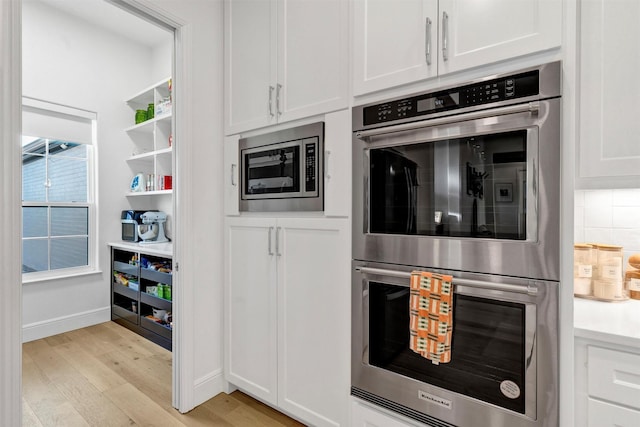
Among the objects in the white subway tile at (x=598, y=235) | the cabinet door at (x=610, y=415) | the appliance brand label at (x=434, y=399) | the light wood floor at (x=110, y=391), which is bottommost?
the light wood floor at (x=110, y=391)

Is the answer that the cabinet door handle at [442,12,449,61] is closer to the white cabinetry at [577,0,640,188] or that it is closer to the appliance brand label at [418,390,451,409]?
the white cabinetry at [577,0,640,188]

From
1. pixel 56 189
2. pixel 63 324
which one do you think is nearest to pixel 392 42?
pixel 56 189

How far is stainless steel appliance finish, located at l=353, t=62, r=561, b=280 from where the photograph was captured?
1.09 metres

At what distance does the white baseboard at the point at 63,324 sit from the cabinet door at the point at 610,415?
4057 millimetres

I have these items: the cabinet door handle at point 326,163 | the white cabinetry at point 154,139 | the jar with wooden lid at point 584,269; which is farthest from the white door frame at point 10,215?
the jar with wooden lid at point 584,269

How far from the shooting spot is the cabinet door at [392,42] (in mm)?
1318

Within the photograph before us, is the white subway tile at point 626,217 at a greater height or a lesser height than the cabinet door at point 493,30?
lesser

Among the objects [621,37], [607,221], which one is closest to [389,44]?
[621,37]

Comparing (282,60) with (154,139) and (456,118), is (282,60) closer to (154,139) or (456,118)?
(456,118)

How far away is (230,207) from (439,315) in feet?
4.61

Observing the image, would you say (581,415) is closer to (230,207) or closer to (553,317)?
(553,317)

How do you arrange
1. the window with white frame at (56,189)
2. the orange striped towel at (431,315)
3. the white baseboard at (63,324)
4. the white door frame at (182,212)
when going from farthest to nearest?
the window with white frame at (56,189) → the white baseboard at (63,324) → the white door frame at (182,212) → the orange striped towel at (431,315)

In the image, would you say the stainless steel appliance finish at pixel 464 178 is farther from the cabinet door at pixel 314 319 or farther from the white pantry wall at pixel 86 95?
the white pantry wall at pixel 86 95

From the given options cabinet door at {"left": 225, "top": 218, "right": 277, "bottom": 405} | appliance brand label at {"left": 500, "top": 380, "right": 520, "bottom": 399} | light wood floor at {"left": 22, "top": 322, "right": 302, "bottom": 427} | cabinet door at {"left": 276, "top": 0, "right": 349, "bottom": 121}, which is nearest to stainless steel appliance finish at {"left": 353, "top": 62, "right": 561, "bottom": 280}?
cabinet door at {"left": 276, "top": 0, "right": 349, "bottom": 121}
